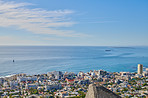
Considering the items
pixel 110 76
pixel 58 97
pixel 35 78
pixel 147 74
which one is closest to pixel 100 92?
pixel 58 97

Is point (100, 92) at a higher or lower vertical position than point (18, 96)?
higher

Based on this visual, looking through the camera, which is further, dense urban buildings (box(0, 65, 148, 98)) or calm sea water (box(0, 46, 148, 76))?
calm sea water (box(0, 46, 148, 76))

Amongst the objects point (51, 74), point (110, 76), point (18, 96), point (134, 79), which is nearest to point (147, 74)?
point (134, 79)

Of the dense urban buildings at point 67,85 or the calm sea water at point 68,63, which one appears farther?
the calm sea water at point 68,63

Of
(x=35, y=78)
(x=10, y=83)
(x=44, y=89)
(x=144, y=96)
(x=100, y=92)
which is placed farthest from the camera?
(x=35, y=78)

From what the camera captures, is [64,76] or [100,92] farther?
[64,76]

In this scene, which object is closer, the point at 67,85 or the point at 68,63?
the point at 67,85

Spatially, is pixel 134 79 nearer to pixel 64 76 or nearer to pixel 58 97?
pixel 64 76

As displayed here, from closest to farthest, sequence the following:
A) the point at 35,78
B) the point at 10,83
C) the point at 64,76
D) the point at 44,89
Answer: the point at 44,89 < the point at 10,83 < the point at 35,78 < the point at 64,76

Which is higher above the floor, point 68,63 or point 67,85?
point 68,63
